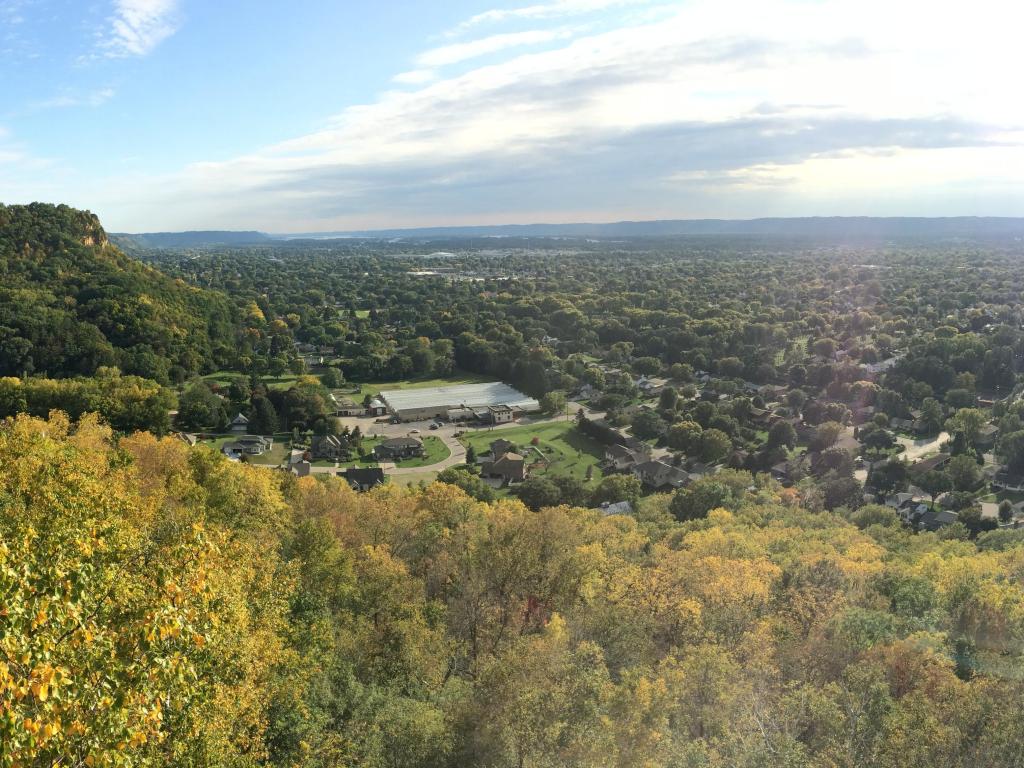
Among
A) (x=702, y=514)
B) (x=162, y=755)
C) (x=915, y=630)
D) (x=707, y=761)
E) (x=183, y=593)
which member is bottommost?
(x=702, y=514)

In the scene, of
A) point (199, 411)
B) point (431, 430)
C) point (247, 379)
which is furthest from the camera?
point (247, 379)

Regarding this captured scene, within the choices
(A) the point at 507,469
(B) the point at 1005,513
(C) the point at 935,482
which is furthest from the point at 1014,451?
(A) the point at 507,469

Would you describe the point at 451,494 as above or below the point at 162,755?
below

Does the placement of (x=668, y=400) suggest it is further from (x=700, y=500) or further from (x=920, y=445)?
(x=700, y=500)

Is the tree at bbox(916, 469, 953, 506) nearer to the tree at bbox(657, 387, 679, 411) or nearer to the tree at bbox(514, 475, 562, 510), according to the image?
the tree at bbox(657, 387, 679, 411)

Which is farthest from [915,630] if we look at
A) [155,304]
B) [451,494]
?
[155,304]

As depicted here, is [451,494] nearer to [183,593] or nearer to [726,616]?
[726,616]
